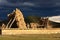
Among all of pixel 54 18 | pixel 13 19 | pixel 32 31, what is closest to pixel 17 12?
pixel 13 19

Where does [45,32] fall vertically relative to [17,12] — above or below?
below

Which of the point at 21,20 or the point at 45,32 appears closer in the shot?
the point at 45,32

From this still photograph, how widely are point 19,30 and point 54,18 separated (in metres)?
33.5

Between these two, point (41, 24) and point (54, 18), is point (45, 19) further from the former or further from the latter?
point (54, 18)

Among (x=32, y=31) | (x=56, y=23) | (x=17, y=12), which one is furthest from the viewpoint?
(x=56, y=23)

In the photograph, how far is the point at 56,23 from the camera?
91375mm

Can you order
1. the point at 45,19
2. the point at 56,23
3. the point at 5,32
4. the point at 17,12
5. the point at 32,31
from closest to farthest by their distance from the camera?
the point at 5,32, the point at 32,31, the point at 17,12, the point at 45,19, the point at 56,23

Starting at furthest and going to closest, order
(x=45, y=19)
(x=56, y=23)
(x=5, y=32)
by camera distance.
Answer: (x=56, y=23), (x=45, y=19), (x=5, y=32)

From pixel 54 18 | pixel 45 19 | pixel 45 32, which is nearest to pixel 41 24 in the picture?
pixel 45 19

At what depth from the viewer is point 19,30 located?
6066 centimetres

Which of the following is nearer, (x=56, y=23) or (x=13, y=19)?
(x=13, y=19)

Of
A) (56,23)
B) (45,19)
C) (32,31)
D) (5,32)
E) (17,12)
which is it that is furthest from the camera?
(56,23)

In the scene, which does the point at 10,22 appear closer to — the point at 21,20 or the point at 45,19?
the point at 21,20

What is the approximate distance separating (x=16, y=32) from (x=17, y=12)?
12619 mm
